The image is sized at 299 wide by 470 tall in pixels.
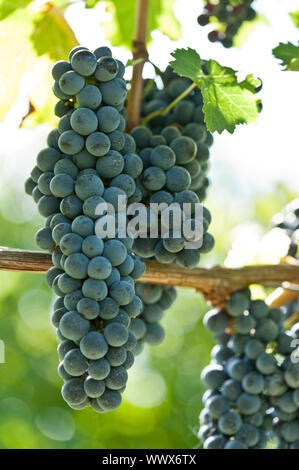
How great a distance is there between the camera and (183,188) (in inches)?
52.8

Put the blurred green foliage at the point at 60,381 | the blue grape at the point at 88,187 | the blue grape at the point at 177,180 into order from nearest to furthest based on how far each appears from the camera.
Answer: the blue grape at the point at 88,187, the blue grape at the point at 177,180, the blurred green foliage at the point at 60,381

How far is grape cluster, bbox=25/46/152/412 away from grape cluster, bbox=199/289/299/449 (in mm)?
570

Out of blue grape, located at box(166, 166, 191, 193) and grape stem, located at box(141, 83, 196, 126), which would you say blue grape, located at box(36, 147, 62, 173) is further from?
grape stem, located at box(141, 83, 196, 126)

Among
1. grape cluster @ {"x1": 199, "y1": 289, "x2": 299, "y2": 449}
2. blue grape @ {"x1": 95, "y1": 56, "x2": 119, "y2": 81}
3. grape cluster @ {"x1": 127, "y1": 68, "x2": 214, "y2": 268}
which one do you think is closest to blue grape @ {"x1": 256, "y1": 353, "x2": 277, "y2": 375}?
grape cluster @ {"x1": 199, "y1": 289, "x2": 299, "y2": 449}

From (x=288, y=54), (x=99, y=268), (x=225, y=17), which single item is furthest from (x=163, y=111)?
(x=99, y=268)

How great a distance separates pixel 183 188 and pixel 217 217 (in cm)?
712

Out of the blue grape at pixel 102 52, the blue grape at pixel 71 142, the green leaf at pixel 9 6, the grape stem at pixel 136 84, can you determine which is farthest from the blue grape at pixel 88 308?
the green leaf at pixel 9 6

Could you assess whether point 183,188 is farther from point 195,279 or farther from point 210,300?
point 210,300

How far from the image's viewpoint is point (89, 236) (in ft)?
3.52

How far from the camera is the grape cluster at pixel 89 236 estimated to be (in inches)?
40.6

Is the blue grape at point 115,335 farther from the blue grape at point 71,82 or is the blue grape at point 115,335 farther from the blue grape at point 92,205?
the blue grape at point 71,82

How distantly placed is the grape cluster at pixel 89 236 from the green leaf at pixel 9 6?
2.23ft

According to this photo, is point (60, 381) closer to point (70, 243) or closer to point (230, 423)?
point (230, 423)

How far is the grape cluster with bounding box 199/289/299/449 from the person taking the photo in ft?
5.01
